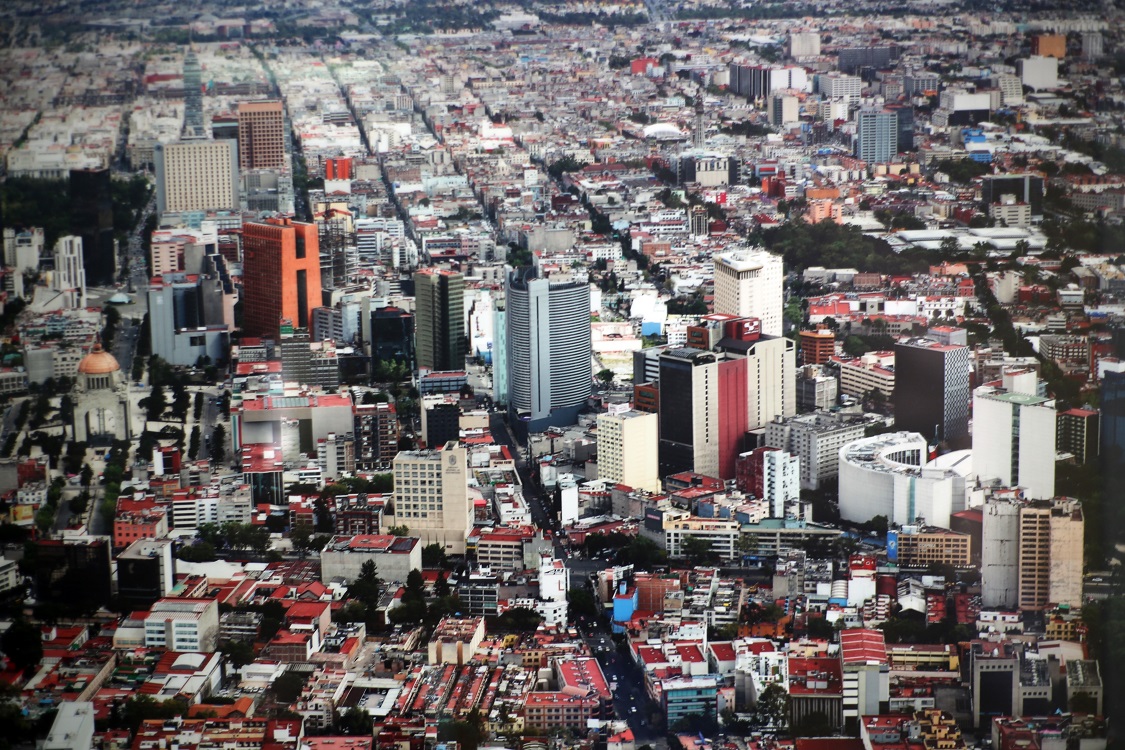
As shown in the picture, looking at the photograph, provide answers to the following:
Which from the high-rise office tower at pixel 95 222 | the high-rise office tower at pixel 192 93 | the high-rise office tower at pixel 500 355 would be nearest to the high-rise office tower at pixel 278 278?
the high-rise office tower at pixel 95 222

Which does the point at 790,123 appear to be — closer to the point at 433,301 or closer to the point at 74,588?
the point at 433,301

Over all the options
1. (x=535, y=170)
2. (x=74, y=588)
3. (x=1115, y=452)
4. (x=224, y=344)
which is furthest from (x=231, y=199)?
(x=1115, y=452)

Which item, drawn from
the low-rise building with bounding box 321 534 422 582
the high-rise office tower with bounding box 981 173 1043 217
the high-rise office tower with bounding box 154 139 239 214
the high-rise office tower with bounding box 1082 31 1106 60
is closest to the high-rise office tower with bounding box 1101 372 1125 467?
the high-rise office tower with bounding box 1082 31 1106 60

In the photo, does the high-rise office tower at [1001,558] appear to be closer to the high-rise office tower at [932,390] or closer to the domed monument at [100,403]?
the high-rise office tower at [932,390]

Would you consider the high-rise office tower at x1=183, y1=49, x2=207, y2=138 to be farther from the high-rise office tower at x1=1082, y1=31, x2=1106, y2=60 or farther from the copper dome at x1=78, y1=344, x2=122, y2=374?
the high-rise office tower at x1=1082, y1=31, x2=1106, y2=60

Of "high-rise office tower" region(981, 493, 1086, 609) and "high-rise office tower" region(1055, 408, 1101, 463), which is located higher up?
"high-rise office tower" region(1055, 408, 1101, 463)

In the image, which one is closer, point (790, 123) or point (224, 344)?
point (224, 344)

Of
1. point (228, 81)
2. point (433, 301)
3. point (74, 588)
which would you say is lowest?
point (74, 588)
